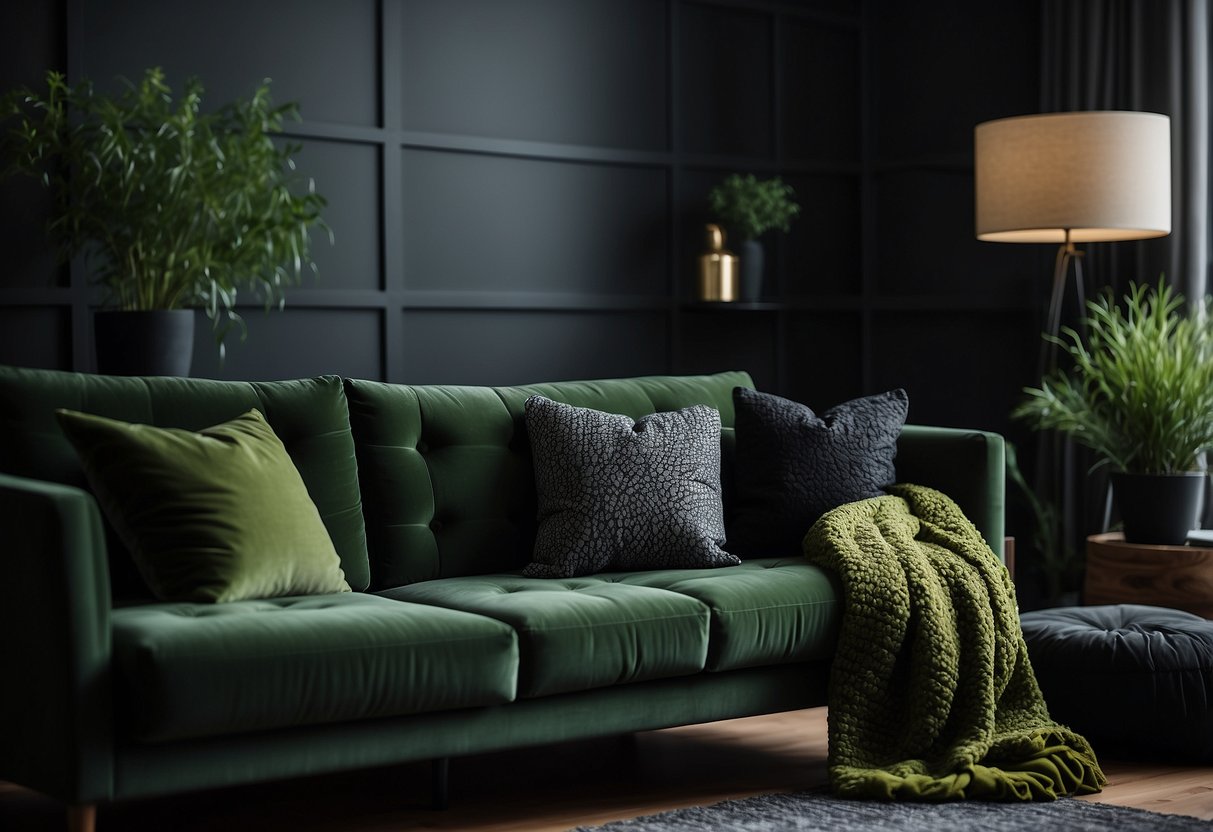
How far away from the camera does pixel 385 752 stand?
2.67 meters

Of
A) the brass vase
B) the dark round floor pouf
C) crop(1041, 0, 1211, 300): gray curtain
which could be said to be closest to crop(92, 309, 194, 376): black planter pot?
the brass vase

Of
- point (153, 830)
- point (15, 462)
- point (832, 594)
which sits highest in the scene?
point (15, 462)

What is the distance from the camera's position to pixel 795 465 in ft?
11.6

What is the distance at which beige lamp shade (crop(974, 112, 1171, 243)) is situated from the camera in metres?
4.25

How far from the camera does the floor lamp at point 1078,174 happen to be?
4246 mm

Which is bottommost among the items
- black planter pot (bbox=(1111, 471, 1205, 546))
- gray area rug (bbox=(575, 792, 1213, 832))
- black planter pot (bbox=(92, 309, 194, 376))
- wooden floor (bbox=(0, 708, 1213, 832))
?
wooden floor (bbox=(0, 708, 1213, 832))

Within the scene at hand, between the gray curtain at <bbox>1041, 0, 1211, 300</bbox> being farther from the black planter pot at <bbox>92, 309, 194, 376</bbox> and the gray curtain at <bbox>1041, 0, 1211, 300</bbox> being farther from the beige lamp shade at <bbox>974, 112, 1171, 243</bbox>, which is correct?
the black planter pot at <bbox>92, 309, 194, 376</bbox>

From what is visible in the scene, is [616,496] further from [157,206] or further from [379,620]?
[157,206]

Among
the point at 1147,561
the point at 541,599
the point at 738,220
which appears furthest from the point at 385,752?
the point at 738,220

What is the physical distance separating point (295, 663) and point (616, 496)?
3.30 feet

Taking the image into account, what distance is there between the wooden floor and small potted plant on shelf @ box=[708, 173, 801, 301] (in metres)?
1.83

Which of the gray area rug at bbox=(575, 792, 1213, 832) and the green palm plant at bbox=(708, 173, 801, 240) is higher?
the green palm plant at bbox=(708, 173, 801, 240)

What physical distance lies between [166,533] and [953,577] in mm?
1605

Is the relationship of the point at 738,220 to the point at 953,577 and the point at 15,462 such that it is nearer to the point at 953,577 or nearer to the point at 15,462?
the point at 953,577
